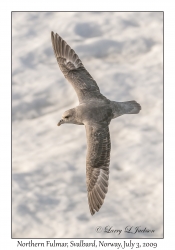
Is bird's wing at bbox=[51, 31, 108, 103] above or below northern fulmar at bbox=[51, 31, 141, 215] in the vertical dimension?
above

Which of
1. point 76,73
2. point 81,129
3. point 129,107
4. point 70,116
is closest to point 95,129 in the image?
point 70,116

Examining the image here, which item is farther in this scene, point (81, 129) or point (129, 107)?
point (81, 129)

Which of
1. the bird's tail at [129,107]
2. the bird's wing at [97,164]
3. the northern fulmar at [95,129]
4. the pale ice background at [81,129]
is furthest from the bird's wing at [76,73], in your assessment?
the pale ice background at [81,129]

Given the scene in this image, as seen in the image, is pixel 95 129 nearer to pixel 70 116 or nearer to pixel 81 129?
pixel 70 116

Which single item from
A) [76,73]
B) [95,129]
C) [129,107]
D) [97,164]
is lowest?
[97,164]

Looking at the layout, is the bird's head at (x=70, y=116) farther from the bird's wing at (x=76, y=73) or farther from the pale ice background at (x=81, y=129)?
the pale ice background at (x=81, y=129)

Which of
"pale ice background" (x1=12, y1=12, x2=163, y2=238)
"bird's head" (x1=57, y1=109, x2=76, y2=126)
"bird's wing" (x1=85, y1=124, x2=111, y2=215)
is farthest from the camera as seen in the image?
"pale ice background" (x1=12, y1=12, x2=163, y2=238)

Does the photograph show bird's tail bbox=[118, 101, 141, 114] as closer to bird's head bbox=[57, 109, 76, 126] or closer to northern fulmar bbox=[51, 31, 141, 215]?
northern fulmar bbox=[51, 31, 141, 215]

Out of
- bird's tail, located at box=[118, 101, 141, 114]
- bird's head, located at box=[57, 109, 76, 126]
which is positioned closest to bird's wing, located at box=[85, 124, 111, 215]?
bird's head, located at box=[57, 109, 76, 126]
